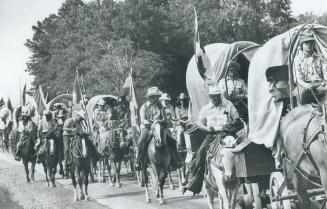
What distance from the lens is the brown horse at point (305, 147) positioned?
798 centimetres

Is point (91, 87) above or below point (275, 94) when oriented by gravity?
above

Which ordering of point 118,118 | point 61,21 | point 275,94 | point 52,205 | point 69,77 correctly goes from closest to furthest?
1. point 275,94
2. point 52,205
3. point 118,118
4. point 69,77
5. point 61,21

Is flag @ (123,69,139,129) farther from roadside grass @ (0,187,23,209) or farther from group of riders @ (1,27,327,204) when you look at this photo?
roadside grass @ (0,187,23,209)

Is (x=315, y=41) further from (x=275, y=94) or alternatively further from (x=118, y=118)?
(x=118, y=118)

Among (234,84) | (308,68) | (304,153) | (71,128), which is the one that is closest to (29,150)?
(71,128)

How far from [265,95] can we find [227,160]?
1.29 meters

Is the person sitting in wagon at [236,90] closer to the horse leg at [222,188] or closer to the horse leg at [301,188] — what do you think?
the horse leg at [222,188]

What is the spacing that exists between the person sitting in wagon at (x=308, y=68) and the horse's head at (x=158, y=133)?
6545 millimetres

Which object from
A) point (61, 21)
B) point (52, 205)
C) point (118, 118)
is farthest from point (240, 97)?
point (61, 21)

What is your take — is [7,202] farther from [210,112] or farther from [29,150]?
[210,112]

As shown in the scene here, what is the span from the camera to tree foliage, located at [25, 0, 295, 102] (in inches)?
1886

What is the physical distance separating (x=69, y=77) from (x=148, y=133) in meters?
43.3

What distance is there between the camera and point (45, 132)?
73.3 ft

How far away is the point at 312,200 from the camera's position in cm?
923
